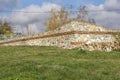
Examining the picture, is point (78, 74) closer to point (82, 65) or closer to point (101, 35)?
point (82, 65)

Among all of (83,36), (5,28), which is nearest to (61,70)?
(83,36)

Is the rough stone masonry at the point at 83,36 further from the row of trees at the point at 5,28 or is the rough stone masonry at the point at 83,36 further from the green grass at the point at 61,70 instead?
the row of trees at the point at 5,28

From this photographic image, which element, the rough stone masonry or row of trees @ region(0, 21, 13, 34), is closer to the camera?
the rough stone masonry

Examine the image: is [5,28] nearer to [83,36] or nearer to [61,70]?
[83,36]

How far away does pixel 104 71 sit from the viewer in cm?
1354

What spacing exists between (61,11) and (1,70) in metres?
47.3

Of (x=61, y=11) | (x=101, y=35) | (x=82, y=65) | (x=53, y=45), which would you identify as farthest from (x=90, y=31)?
(x=61, y=11)

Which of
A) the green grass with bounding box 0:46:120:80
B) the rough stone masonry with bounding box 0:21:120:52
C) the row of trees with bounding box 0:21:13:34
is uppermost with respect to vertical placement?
the row of trees with bounding box 0:21:13:34

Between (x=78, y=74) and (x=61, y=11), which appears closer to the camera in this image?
(x=78, y=74)

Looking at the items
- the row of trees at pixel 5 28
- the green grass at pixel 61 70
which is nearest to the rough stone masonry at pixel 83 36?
the green grass at pixel 61 70

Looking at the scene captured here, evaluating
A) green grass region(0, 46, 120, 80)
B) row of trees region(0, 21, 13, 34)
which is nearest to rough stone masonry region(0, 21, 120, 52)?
green grass region(0, 46, 120, 80)

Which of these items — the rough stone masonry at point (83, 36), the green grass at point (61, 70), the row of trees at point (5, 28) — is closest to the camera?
the green grass at point (61, 70)

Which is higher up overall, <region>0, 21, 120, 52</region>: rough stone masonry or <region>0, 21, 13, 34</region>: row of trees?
<region>0, 21, 13, 34</region>: row of trees

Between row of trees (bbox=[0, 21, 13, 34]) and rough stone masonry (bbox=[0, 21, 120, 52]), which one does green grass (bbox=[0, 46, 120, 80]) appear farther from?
row of trees (bbox=[0, 21, 13, 34])
